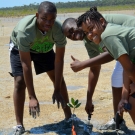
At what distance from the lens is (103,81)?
6.62 metres

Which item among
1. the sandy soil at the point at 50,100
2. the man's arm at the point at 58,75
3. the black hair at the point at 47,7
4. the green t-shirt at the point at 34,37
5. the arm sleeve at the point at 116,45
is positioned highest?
the black hair at the point at 47,7

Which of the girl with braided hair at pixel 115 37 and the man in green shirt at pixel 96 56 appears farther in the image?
the man in green shirt at pixel 96 56

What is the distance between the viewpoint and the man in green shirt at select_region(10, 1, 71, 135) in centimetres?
387

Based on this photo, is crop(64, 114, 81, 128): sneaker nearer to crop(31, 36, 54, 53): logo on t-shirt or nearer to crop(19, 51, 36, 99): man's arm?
Answer: crop(19, 51, 36, 99): man's arm

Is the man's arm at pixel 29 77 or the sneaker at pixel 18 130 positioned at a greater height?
the man's arm at pixel 29 77

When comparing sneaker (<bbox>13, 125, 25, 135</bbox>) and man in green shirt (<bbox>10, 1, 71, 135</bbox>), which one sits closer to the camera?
man in green shirt (<bbox>10, 1, 71, 135</bbox>)

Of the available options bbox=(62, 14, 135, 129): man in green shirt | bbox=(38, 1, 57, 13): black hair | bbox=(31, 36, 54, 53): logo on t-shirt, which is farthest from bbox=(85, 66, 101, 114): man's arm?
bbox=(38, 1, 57, 13): black hair

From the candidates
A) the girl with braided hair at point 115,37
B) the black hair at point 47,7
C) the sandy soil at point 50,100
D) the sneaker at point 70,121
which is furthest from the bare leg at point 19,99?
the girl with braided hair at point 115,37

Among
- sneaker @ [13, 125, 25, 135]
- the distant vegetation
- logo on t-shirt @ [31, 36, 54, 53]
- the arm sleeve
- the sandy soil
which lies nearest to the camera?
the arm sleeve

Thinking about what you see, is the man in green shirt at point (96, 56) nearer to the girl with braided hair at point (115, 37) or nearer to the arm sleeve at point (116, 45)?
the girl with braided hair at point (115, 37)

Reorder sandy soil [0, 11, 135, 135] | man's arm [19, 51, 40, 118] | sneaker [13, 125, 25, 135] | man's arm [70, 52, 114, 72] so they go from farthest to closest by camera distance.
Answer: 1. sandy soil [0, 11, 135, 135]
2. sneaker [13, 125, 25, 135]
3. man's arm [19, 51, 40, 118]
4. man's arm [70, 52, 114, 72]

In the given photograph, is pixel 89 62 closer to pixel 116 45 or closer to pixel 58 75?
pixel 116 45

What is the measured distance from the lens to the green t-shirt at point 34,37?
388 centimetres

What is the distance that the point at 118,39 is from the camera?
9.89 feet
